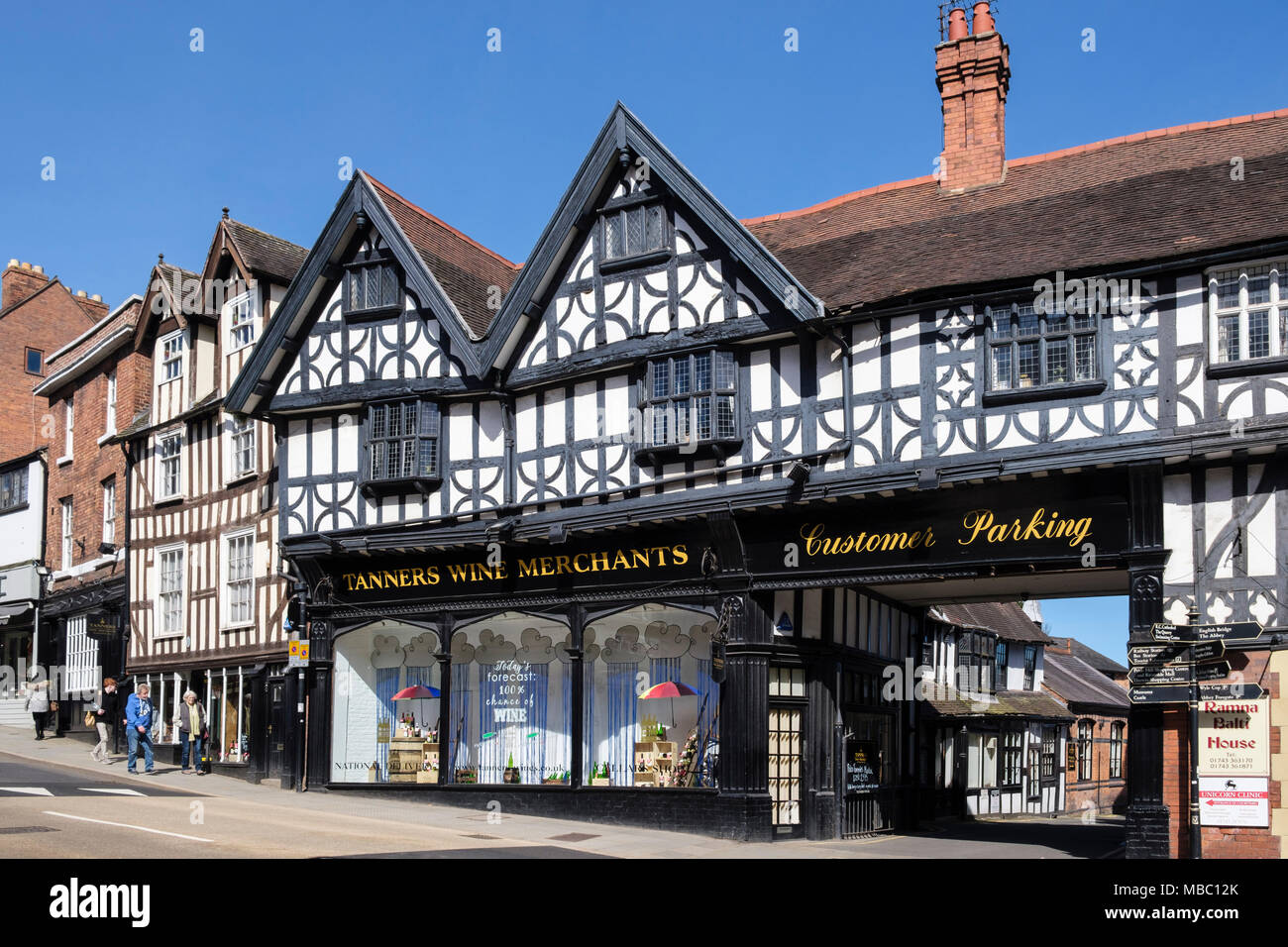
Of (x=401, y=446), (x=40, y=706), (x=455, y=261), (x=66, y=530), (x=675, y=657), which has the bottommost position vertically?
(x=40, y=706)

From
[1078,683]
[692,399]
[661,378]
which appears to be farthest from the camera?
[1078,683]

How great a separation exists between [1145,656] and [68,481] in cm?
2645

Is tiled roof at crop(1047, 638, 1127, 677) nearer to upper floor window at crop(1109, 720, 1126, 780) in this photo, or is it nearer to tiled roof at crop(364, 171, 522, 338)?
upper floor window at crop(1109, 720, 1126, 780)

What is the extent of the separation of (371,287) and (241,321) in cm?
473

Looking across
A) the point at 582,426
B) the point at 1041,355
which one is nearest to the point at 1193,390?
the point at 1041,355

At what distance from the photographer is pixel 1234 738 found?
1502 cm

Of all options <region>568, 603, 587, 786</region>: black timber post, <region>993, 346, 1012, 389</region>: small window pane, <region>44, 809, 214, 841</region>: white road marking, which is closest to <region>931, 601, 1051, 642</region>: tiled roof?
<region>568, 603, 587, 786</region>: black timber post

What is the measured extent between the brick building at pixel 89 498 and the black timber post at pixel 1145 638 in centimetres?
2129

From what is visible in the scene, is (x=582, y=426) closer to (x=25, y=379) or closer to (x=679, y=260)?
(x=679, y=260)

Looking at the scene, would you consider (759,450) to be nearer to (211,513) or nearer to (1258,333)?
(1258,333)

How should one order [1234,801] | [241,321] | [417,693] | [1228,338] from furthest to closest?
[241,321] → [417,693] → [1228,338] → [1234,801]

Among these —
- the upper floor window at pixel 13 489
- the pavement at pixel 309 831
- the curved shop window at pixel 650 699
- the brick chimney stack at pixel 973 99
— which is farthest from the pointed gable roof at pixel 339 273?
the upper floor window at pixel 13 489

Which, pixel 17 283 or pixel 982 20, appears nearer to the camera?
pixel 982 20

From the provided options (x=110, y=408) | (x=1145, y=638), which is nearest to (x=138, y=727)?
(x=110, y=408)
